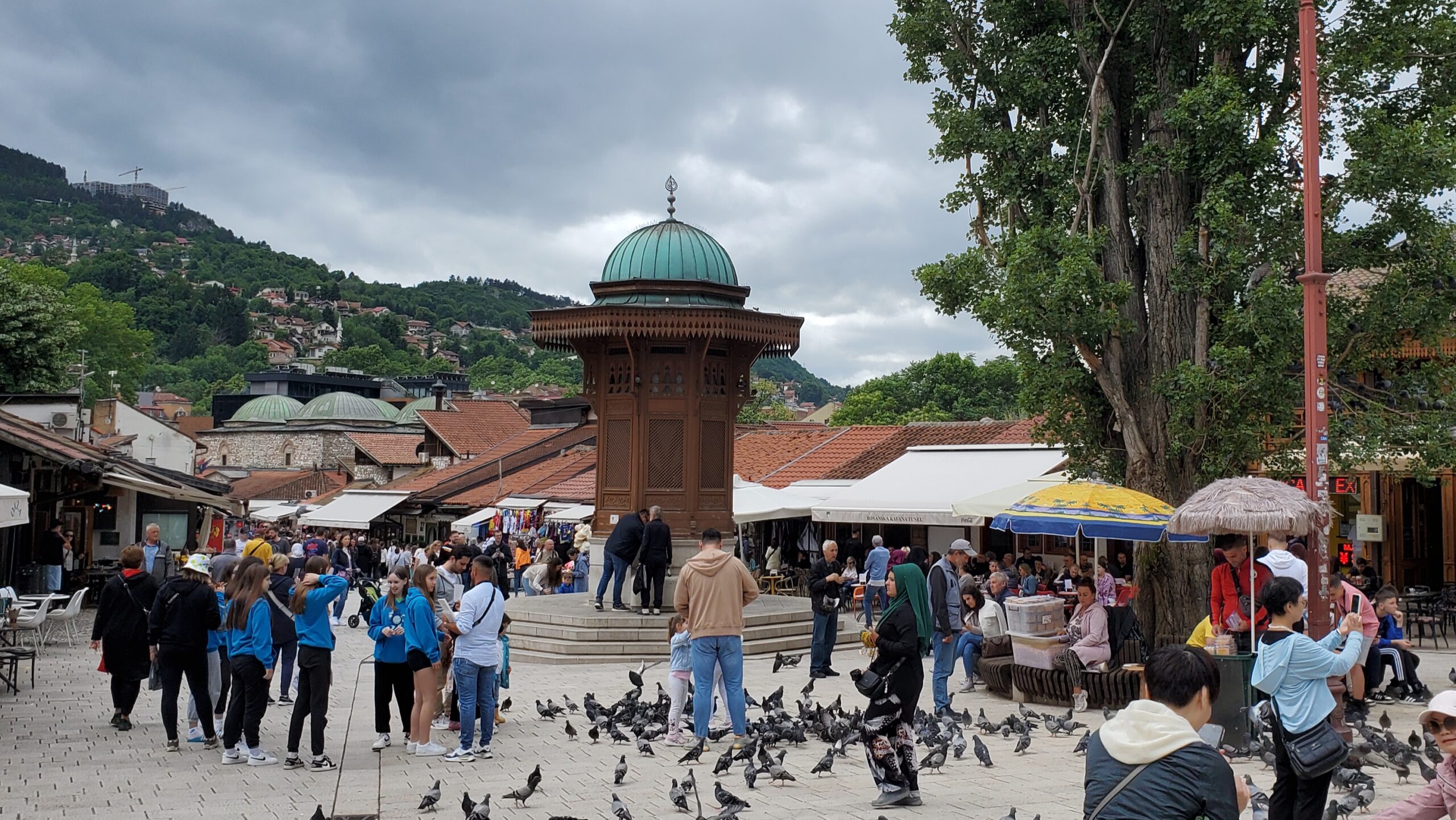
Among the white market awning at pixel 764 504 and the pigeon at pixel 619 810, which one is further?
the white market awning at pixel 764 504

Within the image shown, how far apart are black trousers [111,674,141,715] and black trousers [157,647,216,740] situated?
972 mm

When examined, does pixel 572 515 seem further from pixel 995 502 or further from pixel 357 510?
pixel 357 510

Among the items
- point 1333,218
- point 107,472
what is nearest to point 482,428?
point 107,472

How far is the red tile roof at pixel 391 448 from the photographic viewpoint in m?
55.9

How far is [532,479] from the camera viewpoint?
3541 cm

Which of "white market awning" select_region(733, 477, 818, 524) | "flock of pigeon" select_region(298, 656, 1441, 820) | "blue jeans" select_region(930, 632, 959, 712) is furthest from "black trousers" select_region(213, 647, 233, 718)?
"white market awning" select_region(733, 477, 818, 524)

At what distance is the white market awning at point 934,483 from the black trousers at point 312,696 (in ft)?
40.9

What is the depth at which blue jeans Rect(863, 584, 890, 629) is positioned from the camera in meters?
16.0

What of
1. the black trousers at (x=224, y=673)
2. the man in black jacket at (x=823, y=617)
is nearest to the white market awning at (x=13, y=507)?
the black trousers at (x=224, y=673)

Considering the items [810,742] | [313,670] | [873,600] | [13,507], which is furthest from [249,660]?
[873,600]

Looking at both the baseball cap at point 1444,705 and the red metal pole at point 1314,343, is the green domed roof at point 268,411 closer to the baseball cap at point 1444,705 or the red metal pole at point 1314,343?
the red metal pole at point 1314,343

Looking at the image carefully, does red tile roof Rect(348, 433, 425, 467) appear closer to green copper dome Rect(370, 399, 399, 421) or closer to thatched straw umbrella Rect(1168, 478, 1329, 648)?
green copper dome Rect(370, 399, 399, 421)

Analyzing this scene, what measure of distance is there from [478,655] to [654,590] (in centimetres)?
746

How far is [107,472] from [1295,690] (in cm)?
2034
